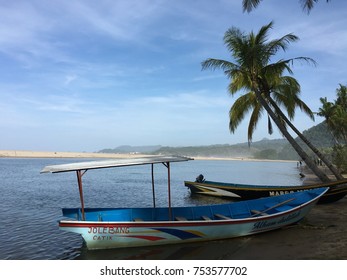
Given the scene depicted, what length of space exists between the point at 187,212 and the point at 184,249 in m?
2.47

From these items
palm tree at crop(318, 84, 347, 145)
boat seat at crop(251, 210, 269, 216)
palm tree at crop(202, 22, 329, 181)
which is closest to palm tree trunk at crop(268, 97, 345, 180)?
palm tree at crop(202, 22, 329, 181)

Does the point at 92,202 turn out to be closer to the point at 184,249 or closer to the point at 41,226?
the point at 41,226

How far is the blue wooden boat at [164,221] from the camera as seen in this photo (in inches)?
397

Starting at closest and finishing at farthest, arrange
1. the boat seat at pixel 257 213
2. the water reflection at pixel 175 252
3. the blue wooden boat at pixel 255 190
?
the water reflection at pixel 175 252, the boat seat at pixel 257 213, the blue wooden boat at pixel 255 190

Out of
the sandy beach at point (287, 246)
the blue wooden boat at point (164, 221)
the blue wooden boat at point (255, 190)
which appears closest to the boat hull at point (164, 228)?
the blue wooden boat at point (164, 221)

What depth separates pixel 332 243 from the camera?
10.1 meters

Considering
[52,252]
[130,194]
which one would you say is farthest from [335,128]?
[52,252]

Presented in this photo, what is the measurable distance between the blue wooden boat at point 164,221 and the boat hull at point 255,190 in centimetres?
380

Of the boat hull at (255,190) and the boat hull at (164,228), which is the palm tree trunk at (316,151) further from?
the boat hull at (164,228)

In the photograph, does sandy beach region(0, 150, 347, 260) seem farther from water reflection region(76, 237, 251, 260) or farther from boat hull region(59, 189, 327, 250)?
boat hull region(59, 189, 327, 250)

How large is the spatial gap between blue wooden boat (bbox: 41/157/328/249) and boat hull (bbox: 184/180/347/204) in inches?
149

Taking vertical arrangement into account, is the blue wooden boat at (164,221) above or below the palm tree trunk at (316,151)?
below

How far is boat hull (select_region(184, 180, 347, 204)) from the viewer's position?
1697cm

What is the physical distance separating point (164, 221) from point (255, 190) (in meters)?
10.8
